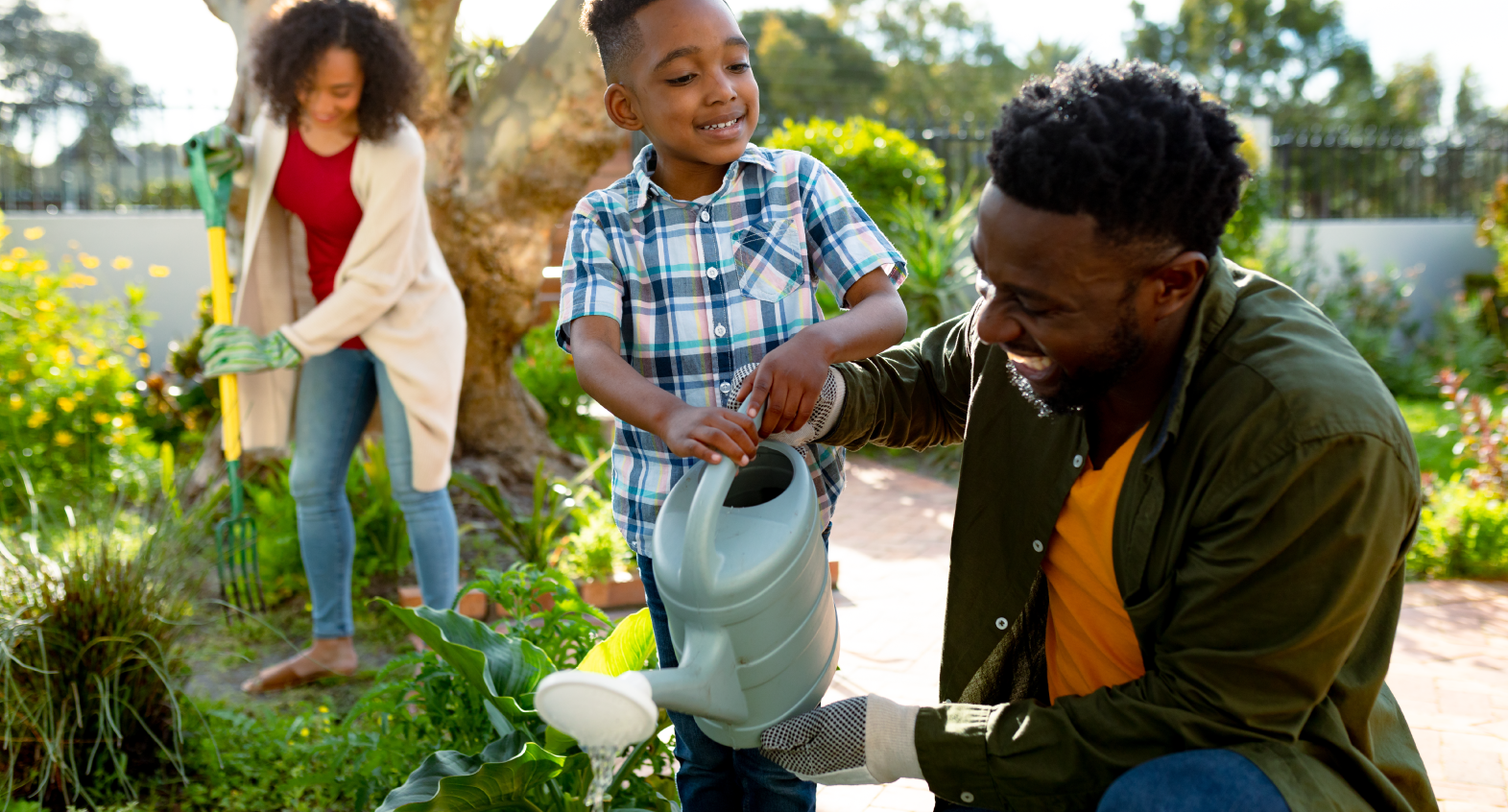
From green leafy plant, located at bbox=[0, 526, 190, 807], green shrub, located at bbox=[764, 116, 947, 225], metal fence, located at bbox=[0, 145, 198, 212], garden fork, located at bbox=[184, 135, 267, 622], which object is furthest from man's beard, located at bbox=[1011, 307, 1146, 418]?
metal fence, located at bbox=[0, 145, 198, 212]

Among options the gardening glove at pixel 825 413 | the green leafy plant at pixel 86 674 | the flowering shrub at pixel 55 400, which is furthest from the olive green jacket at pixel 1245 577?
the flowering shrub at pixel 55 400

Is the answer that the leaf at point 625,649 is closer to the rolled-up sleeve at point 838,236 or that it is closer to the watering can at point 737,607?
the watering can at point 737,607

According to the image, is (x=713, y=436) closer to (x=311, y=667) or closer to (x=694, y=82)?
(x=694, y=82)

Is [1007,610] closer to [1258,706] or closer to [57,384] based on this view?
[1258,706]

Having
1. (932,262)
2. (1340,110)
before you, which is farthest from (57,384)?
(1340,110)

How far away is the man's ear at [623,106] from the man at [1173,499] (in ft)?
2.35

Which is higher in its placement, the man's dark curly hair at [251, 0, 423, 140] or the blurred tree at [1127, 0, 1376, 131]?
the blurred tree at [1127, 0, 1376, 131]

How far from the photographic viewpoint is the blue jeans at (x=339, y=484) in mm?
3059

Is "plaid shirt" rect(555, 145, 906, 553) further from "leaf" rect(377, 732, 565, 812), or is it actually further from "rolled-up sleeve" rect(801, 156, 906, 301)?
"leaf" rect(377, 732, 565, 812)

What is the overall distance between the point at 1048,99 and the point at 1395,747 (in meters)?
0.97

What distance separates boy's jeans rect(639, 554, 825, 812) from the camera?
174 cm

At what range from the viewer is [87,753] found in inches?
92.3

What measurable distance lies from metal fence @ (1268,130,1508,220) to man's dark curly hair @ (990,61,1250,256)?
35.0 ft

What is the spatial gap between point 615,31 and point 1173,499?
3.74 ft
